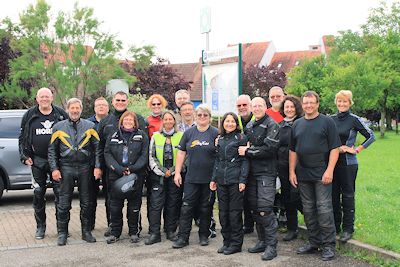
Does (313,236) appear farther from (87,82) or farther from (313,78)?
(313,78)

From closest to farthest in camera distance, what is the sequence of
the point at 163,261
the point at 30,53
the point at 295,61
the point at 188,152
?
the point at 163,261 < the point at 188,152 < the point at 30,53 < the point at 295,61

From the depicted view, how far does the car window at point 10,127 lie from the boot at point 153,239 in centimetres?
466

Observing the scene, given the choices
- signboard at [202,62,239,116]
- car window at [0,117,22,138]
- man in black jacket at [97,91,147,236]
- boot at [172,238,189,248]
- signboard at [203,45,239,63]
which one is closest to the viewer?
boot at [172,238,189,248]

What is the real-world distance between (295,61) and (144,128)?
7824 centimetres

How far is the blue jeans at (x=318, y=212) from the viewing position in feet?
21.5

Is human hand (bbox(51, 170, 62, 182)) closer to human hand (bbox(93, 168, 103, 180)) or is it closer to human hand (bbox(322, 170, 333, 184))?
human hand (bbox(93, 168, 103, 180))

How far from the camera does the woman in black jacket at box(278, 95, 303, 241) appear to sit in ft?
23.6

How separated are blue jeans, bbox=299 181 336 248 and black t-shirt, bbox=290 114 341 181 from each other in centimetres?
16

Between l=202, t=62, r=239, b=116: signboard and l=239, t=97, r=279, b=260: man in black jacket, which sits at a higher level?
l=202, t=62, r=239, b=116: signboard

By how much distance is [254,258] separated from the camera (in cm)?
665

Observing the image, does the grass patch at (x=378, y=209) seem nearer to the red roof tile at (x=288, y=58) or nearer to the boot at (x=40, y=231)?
the boot at (x=40, y=231)

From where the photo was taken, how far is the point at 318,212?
6.58 m

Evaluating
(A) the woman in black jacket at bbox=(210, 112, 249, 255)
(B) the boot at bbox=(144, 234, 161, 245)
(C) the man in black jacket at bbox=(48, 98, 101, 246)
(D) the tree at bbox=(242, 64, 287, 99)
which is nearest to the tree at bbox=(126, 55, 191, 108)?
(D) the tree at bbox=(242, 64, 287, 99)

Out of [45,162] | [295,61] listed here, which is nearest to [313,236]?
[45,162]
